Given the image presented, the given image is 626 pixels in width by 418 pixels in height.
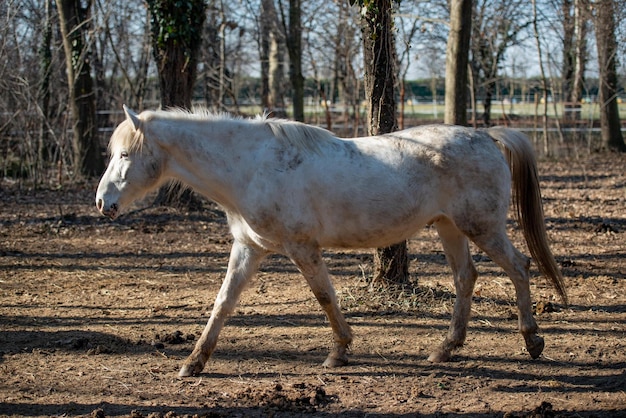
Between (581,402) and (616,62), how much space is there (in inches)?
735

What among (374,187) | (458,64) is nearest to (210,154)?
(374,187)

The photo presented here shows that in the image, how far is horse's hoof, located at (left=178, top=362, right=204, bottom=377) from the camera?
492 cm

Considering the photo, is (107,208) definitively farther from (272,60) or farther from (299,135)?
(272,60)

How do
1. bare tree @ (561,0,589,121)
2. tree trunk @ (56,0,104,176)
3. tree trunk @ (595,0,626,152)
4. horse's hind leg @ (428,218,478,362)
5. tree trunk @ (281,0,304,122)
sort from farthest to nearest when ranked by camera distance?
1. bare tree @ (561,0,589,121)
2. tree trunk @ (595,0,626,152)
3. tree trunk @ (281,0,304,122)
4. tree trunk @ (56,0,104,176)
5. horse's hind leg @ (428,218,478,362)

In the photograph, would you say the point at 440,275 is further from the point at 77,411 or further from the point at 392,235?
the point at 77,411

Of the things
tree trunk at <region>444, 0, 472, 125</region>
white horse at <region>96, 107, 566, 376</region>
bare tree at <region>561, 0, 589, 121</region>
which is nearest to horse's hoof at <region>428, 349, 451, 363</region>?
white horse at <region>96, 107, 566, 376</region>

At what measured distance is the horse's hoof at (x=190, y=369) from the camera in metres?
4.92

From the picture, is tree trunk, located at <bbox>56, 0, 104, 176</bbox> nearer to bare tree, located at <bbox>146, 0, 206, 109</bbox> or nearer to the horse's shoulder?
bare tree, located at <bbox>146, 0, 206, 109</bbox>

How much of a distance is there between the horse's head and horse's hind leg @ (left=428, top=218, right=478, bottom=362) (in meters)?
2.30

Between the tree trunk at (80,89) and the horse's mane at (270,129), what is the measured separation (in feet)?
35.2

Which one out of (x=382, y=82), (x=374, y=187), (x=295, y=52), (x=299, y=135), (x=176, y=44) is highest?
(x=295, y=52)

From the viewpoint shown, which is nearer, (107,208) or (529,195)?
(107,208)

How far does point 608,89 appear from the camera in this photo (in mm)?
21453

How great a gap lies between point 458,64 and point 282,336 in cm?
547
